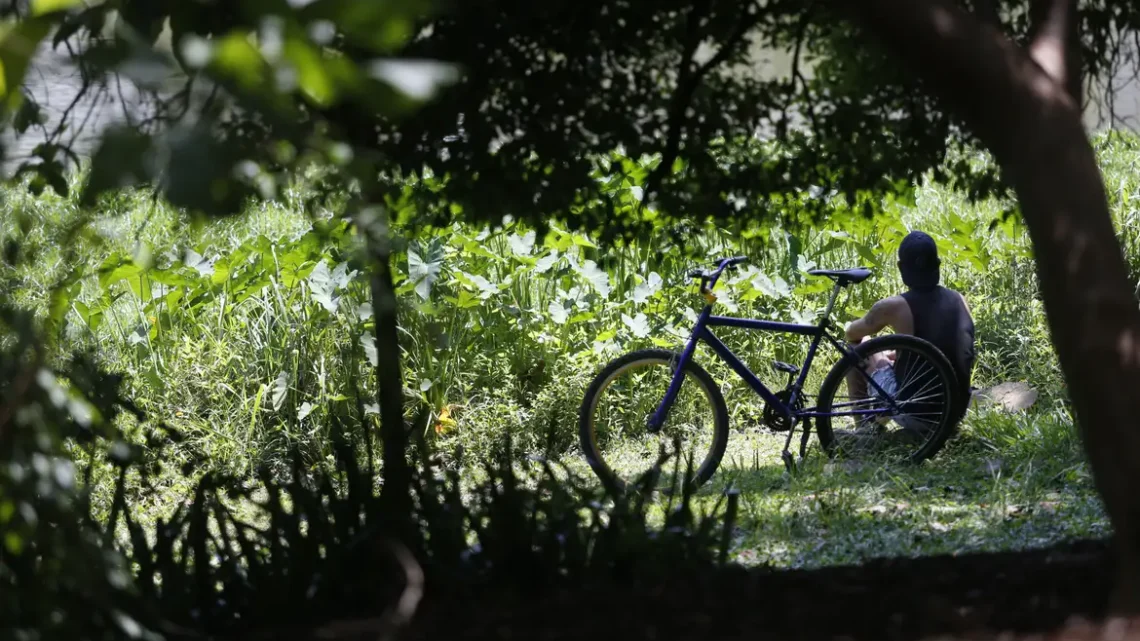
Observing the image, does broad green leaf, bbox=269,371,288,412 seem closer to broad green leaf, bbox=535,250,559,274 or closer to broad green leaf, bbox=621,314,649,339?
broad green leaf, bbox=535,250,559,274

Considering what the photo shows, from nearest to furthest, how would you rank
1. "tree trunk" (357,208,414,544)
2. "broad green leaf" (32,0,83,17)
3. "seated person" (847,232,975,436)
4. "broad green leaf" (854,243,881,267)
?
"broad green leaf" (32,0,83,17) → "tree trunk" (357,208,414,544) → "seated person" (847,232,975,436) → "broad green leaf" (854,243,881,267)

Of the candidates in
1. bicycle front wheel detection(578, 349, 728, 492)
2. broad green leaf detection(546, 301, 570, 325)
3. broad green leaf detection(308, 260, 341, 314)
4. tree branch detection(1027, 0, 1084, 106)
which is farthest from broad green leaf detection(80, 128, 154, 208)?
broad green leaf detection(546, 301, 570, 325)

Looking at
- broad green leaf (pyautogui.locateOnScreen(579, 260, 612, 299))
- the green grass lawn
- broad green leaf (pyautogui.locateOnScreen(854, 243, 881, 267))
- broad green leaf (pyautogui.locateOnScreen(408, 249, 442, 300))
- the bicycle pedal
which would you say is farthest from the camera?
broad green leaf (pyautogui.locateOnScreen(854, 243, 881, 267))

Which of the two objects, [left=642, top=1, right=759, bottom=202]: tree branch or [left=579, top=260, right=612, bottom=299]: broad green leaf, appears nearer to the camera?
[left=642, top=1, right=759, bottom=202]: tree branch

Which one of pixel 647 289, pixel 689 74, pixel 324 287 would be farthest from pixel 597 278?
pixel 689 74

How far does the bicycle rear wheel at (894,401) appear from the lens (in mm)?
Answer: 5938

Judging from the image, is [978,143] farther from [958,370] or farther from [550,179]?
[958,370]

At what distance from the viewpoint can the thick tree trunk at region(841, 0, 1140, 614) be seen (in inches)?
84.7

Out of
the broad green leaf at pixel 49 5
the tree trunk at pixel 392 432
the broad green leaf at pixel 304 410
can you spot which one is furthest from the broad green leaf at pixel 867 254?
the broad green leaf at pixel 49 5

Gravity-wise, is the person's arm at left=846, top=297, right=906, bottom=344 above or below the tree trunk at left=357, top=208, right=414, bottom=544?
above

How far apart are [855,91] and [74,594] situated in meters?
2.19

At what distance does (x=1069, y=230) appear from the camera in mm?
2170

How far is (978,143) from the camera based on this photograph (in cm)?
349

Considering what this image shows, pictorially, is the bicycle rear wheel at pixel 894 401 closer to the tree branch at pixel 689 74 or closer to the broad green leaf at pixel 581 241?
the broad green leaf at pixel 581 241
